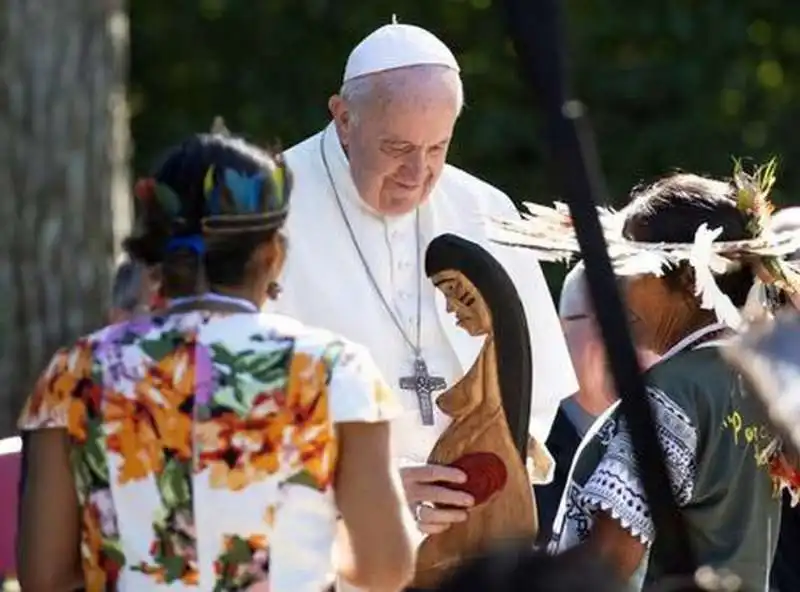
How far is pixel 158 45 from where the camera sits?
12719mm

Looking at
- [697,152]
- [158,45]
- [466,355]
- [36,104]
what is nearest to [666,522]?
[466,355]

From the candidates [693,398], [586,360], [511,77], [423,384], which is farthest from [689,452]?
[511,77]

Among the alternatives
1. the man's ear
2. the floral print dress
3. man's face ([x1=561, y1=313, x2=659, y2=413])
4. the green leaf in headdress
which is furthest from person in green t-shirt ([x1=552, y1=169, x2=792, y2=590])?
man's face ([x1=561, y1=313, x2=659, y2=413])

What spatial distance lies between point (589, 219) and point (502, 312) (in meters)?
1.36

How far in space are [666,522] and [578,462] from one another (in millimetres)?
1436

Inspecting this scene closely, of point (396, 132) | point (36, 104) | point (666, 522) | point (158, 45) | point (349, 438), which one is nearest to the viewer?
point (666, 522)

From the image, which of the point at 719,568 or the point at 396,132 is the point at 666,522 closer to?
the point at 719,568

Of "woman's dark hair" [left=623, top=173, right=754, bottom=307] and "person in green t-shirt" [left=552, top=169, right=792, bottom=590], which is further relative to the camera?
"woman's dark hair" [left=623, top=173, right=754, bottom=307]

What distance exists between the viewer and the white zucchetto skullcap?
4707 mm

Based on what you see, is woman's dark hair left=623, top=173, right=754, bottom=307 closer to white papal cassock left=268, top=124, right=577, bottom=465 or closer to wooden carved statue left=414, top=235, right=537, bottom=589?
wooden carved statue left=414, top=235, right=537, bottom=589

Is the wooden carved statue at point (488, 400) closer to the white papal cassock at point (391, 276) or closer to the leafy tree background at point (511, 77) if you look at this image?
the white papal cassock at point (391, 276)

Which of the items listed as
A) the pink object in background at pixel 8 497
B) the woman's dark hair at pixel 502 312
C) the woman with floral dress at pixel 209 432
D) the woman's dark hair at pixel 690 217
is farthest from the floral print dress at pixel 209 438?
the pink object in background at pixel 8 497

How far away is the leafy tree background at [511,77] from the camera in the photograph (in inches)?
469

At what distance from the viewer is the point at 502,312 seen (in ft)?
13.3
